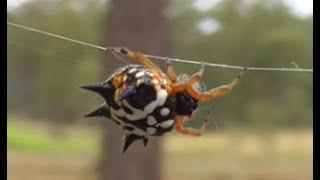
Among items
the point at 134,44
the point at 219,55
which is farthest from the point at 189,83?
the point at 219,55

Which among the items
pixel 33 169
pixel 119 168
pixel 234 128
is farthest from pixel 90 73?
pixel 119 168

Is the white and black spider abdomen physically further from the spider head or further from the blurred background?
the blurred background

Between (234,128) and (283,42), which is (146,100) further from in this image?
(234,128)

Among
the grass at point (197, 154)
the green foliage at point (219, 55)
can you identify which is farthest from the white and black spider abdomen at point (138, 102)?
the grass at point (197, 154)

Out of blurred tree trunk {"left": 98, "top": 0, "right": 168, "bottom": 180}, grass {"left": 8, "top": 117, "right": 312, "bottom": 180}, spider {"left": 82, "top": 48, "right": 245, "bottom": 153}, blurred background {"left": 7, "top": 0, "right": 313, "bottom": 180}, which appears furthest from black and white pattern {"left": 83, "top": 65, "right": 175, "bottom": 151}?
grass {"left": 8, "top": 117, "right": 312, "bottom": 180}

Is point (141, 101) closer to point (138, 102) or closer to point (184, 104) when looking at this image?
point (138, 102)

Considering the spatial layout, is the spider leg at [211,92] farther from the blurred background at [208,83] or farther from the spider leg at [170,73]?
the blurred background at [208,83]

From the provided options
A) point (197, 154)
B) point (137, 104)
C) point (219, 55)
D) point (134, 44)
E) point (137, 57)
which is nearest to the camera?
point (137, 104)
